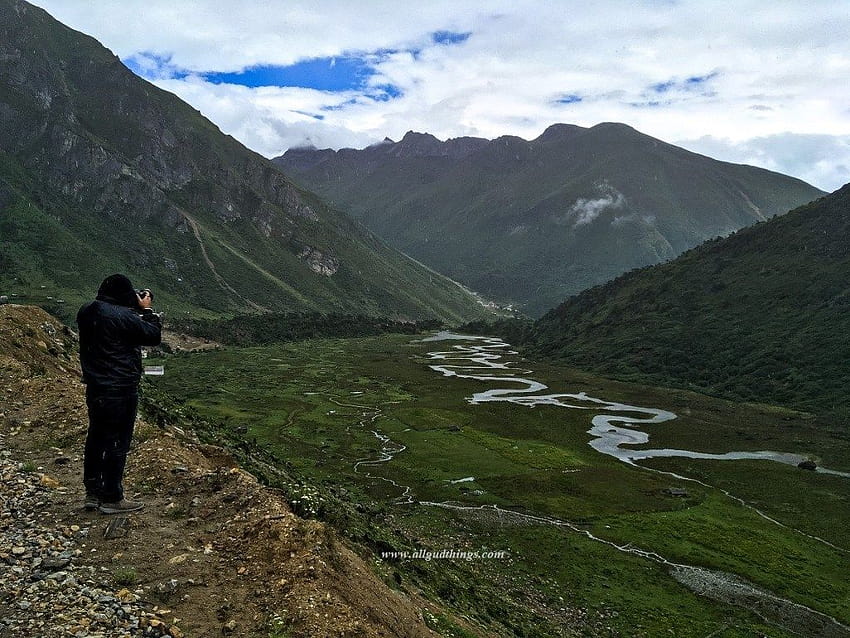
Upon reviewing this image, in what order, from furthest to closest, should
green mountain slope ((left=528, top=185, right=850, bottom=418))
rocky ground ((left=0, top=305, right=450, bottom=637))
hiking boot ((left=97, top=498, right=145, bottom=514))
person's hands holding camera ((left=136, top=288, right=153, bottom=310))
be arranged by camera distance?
1. green mountain slope ((left=528, top=185, right=850, bottom=418))
2. person's hands holding camera ((left=136, top=288, right=153, bottom=310))
3. hiking boot ((left=97, top=498, right=145, bottom=514))
4. rocky ground ((left=0, top=305, right=450, bottom=637))

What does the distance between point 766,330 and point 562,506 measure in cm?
13258

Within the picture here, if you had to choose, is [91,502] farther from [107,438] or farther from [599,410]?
[599,410]

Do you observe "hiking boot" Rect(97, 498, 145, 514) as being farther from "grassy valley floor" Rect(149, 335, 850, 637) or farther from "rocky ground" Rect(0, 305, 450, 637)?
"grassy valley floor" Rect(149, 335, 850, 637)

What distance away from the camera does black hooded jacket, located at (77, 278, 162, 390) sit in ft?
37.9

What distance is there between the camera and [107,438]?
11516 millimetres

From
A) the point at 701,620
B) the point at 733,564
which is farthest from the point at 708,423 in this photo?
the point at 701,620

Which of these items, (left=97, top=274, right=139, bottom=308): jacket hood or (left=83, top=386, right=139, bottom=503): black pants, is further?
(left=97, top=274, right=139, bottom=308): jacket hood

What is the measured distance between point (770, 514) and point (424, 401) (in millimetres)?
65638

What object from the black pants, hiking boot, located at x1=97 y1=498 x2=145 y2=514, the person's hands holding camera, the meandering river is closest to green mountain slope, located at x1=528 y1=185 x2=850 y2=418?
the meandering river

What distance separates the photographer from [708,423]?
104 m

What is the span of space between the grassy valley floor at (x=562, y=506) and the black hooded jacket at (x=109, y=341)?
21.1 feet

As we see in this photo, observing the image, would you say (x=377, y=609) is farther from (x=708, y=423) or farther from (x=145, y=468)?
(x=708, y=423)

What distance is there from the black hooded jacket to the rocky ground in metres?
2.99

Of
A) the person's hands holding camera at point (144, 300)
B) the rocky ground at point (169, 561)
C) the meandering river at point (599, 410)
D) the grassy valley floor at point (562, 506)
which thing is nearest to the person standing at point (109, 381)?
the person's hands holding camera at point (144, 300)
